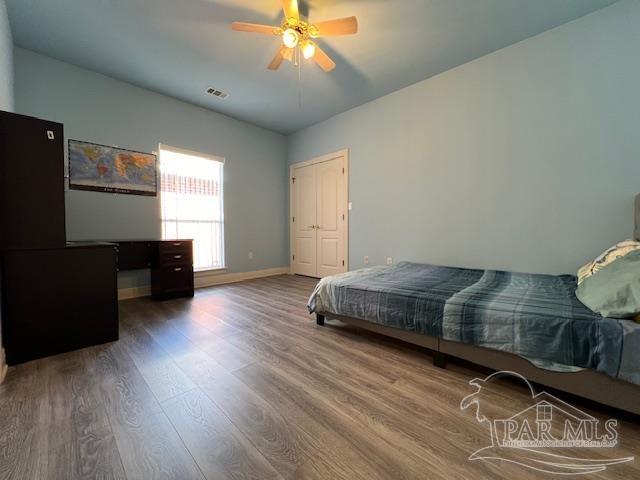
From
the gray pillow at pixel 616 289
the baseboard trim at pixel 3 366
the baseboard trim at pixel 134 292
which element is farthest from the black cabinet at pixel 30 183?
the gray pillow at pixel 616 289

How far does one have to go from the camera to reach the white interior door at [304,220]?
15.5 feet

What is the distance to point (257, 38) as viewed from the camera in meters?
2.47

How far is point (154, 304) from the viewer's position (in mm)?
3047

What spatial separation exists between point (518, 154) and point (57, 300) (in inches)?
170

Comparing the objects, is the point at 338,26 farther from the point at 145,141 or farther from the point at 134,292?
the point at 134,292

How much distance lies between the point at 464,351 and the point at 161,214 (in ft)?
13.2

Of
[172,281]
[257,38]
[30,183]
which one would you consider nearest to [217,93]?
[257,38]

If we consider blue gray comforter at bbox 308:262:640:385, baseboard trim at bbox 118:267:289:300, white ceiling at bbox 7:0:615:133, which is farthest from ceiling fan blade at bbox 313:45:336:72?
baseboard trim at bbox 118:267:289:300

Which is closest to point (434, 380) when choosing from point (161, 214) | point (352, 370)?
point (352, 370)

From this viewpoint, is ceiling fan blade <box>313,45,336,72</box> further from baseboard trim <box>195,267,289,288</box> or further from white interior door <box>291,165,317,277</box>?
baseboard trim <box>195,267,289,288</box>

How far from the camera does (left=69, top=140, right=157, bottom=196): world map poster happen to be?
2.96 metres

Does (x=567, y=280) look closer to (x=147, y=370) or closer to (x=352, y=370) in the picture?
(x=352, y=370)

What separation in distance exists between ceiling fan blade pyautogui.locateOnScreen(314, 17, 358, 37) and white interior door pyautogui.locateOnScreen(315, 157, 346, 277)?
7.17 feet

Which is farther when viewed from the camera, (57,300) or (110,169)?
(110,169)
